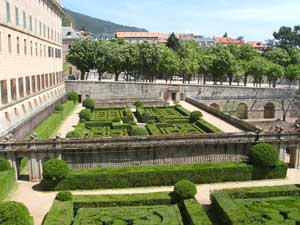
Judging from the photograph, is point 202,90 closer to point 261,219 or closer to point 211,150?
point 211,150

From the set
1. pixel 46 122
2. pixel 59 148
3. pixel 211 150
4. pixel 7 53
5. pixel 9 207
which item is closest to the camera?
pixel 9 207

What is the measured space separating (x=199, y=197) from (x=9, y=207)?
11275 millimetres

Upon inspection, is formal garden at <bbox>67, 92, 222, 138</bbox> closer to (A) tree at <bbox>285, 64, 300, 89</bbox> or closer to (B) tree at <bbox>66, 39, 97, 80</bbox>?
Answer: (B) tree at <bbox>66, 39, 97, 80</bbox>

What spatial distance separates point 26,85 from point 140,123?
1290cm

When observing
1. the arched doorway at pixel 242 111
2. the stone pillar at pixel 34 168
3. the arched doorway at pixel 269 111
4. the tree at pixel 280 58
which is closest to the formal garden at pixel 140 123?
the stone pillar at pixel 34 168

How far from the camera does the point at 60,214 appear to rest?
1664 centimetres

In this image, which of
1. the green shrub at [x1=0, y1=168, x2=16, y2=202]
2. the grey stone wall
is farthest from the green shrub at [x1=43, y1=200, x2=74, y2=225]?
the grey stone wall

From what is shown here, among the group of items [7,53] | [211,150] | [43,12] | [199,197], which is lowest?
[199,197]

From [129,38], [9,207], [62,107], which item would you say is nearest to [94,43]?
[62,107]

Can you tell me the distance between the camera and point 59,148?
79.5 feet

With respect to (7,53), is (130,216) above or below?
below

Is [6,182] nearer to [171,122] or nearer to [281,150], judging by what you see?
[281,150]

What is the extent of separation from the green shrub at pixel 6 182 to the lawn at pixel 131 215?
5370mm

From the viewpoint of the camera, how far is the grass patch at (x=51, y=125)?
102ft
